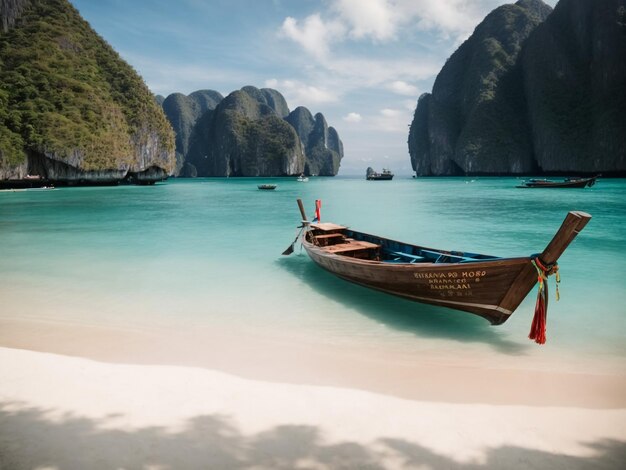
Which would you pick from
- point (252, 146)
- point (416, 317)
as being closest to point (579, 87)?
point (252, 146)

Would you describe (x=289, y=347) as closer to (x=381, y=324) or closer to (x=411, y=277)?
(x=381, y=324)

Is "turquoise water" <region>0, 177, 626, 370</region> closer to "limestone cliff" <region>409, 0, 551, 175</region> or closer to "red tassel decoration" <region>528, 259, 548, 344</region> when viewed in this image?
"red tassel decoration" <region>528, 259, 548, 344</region>

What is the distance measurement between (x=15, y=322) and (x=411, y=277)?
24.0 feet

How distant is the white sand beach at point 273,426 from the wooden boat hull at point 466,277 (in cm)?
128

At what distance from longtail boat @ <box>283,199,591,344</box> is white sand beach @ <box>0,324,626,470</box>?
1207 millimetres

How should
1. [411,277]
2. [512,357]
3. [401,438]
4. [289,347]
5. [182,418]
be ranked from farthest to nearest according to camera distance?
1. [411,277]
2. [289,347]
3. [512,357]
4. [182,418]
5. [401,438]

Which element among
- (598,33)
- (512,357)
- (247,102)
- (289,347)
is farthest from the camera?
(247,102)

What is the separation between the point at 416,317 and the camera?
6668mm

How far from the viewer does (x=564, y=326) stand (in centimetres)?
642

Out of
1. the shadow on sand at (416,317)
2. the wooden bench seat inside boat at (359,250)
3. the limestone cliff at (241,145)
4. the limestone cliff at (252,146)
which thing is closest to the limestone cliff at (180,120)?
the limestone cliff at (241,145)

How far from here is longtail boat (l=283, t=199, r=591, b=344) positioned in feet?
15.5

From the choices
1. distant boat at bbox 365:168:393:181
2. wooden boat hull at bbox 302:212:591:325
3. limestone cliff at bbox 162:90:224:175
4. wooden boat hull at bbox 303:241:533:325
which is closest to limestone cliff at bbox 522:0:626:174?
distant boat at bbox 365:168:393:181

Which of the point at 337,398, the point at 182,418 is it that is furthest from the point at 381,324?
the point at 182,418

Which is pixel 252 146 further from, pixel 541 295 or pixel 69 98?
pixel 541 295
